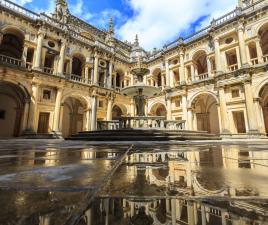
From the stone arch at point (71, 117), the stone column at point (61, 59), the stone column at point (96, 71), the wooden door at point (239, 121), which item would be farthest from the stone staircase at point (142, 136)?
the stone arch at point (71, 117)

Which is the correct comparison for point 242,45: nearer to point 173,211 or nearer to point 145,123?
point 145,123

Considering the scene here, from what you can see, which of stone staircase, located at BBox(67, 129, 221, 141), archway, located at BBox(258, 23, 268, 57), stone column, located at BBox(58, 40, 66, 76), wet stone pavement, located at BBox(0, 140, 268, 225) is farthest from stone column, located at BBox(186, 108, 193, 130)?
wet stone pavement, located at BBox(0, 140, 268, 225)

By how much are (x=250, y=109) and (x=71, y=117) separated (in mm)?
18285

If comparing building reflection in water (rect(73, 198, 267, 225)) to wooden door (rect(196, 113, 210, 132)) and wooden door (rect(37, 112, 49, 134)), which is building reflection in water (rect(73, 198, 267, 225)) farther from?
wooden door (rect(196, 113, 210, 132))

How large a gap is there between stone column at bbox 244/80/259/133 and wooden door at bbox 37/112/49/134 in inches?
661

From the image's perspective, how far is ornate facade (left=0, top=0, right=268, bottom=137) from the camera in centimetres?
1418

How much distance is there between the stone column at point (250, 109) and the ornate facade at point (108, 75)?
64mm

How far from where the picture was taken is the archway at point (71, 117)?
2091 cm

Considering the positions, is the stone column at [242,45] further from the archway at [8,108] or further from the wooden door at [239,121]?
the archway at [8,108]

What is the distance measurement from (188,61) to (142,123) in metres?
13.0

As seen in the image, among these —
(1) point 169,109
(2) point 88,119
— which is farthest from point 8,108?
(1) point 169,109

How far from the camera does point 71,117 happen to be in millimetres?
21297

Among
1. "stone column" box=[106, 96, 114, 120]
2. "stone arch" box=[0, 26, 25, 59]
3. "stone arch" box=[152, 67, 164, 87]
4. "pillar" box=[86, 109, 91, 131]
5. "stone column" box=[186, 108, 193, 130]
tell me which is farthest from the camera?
"stone arch" box=[152, 67, 164, 87]

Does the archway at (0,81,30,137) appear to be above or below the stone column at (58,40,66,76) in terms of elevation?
below
